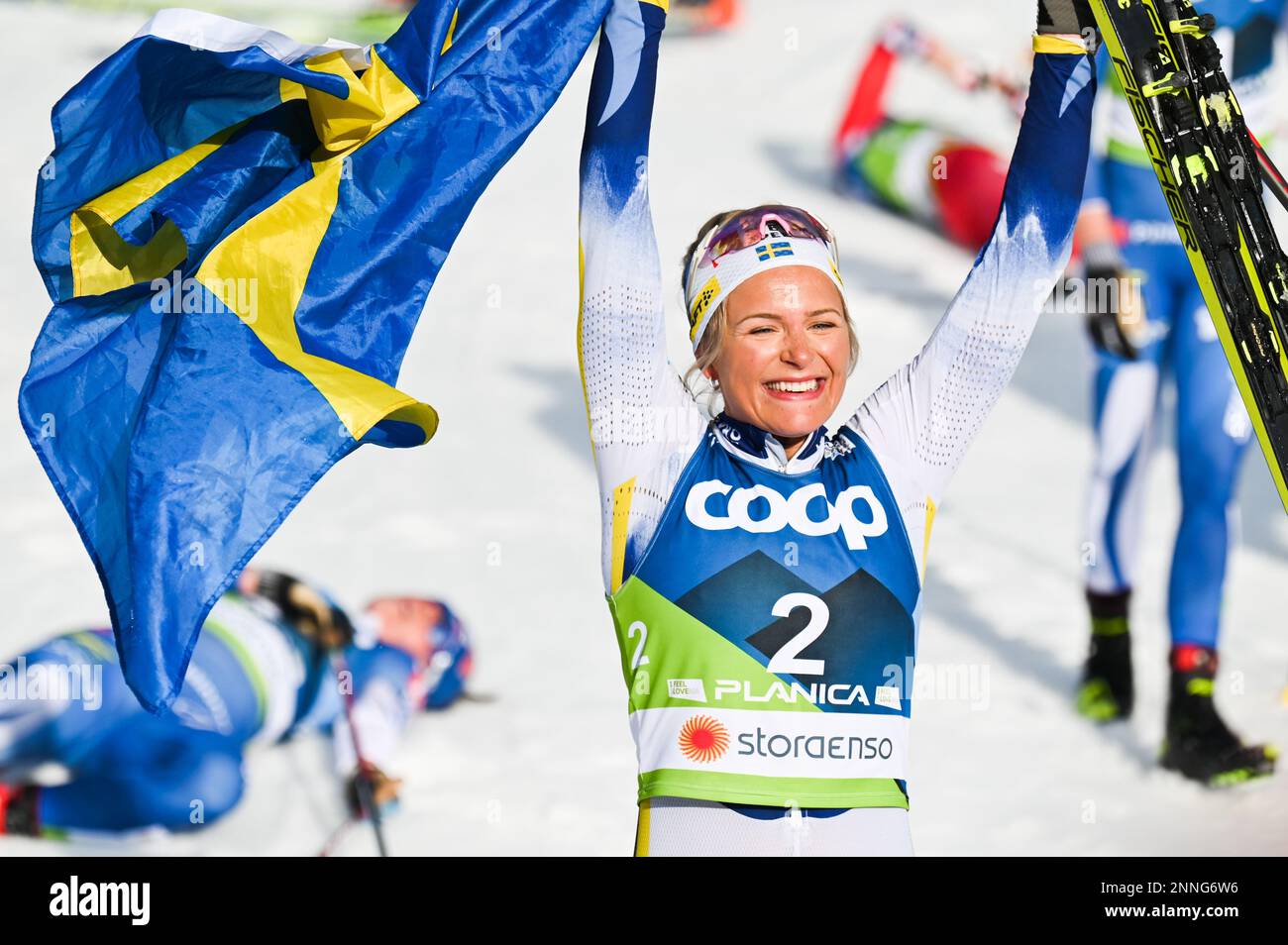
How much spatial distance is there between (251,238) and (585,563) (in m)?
4.27

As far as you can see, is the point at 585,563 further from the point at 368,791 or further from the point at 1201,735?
the point at 1201,735

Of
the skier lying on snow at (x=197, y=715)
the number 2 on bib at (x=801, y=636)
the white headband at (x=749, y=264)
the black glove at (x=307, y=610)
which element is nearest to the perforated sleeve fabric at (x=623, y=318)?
→ the white headband at (x=749, y=264)

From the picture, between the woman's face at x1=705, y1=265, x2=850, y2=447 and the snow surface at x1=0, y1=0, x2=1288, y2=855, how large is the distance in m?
2.80

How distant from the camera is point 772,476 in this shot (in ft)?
11.0

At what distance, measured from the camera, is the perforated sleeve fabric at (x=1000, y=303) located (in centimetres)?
339

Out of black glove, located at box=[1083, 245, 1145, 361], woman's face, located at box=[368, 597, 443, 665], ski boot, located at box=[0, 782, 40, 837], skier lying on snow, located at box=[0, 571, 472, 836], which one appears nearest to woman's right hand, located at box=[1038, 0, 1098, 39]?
black glove, located at box=[1083, 245, 1145, 361]

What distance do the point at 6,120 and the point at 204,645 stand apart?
793 cm

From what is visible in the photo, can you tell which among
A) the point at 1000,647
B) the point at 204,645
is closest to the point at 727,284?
the point at 204,645

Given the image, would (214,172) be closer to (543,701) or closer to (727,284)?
(727,284)

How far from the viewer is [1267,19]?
6.38 metres

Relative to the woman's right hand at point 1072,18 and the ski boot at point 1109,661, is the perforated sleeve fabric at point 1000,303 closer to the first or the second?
the woman's right hand at point 1072,18

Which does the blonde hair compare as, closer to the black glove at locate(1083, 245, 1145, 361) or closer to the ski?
the ski

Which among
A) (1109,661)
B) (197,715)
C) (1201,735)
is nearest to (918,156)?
(1109,661)

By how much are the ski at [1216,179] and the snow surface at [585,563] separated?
2.82 metres
